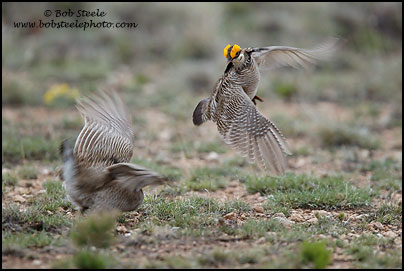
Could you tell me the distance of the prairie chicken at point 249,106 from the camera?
5270mm

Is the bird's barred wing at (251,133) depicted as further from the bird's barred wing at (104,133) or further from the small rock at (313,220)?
the bird's barred wing at (104,133)

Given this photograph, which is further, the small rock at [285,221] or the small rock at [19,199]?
the small rock at [19,199]

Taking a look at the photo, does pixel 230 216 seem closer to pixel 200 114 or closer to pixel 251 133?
pixel 251 133

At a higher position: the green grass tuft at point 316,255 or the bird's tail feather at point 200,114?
the bird's tail feather at point 200,114

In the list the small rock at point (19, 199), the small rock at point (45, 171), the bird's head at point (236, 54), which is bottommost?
the small rock at point (19, 199)

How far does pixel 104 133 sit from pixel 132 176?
73 cm

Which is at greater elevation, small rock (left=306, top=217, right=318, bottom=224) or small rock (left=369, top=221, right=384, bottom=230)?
small rock (left=306, top=217, right=318, bottom=224)

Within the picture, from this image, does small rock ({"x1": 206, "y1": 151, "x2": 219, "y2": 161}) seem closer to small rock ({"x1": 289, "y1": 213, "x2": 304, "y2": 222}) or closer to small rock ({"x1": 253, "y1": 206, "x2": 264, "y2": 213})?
small rock ({"x1": 253, "y1": 206, "x2": 264, "y2": 213})

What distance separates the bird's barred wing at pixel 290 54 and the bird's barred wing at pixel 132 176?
1964mm

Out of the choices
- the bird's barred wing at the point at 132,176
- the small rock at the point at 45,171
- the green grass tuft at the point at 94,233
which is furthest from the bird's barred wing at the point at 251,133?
the small rock at the point at 45,171

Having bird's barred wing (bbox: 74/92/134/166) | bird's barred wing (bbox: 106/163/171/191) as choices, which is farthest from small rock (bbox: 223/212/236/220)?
bird's barred wing (bbox: 74/92/134/166)

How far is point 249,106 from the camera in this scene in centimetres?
555

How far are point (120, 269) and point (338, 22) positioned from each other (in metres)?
12.9

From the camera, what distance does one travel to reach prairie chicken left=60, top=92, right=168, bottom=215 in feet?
15.2
